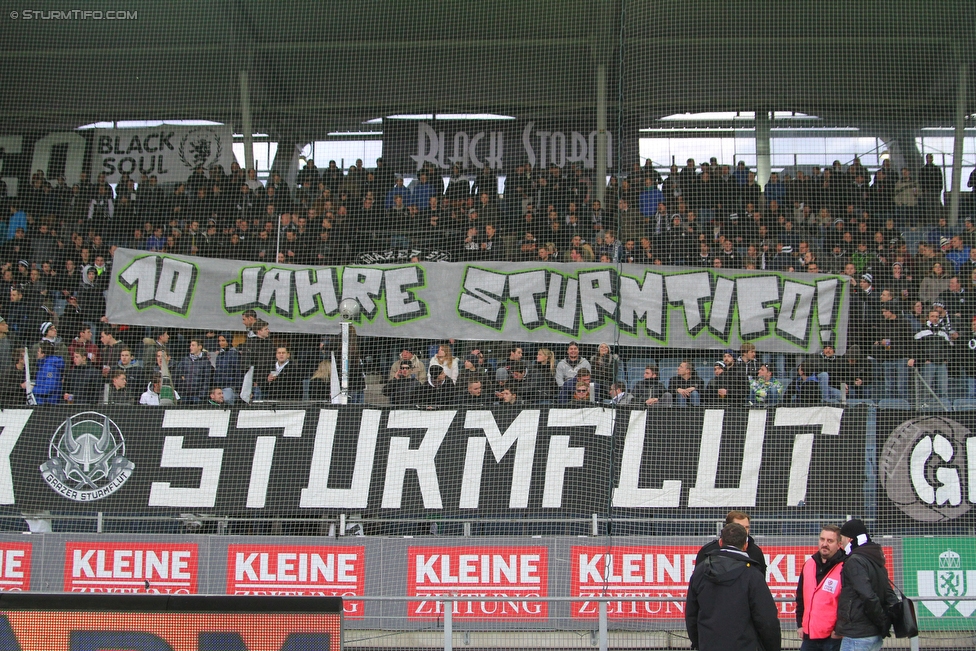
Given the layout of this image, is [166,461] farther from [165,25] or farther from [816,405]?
[165,25]

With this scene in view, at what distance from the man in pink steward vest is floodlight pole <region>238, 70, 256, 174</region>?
36.7 ft

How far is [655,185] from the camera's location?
13.6 meters

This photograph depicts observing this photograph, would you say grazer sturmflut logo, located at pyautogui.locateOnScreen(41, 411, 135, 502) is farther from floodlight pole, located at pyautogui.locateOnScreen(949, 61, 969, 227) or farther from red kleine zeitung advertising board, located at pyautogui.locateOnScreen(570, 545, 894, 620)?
floodlight pole, located at pyautogui.locateOnScreen(949, 61, 969, 227)

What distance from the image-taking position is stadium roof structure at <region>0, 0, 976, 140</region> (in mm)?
13539

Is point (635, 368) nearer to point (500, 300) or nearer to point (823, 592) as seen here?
point (500, 300)

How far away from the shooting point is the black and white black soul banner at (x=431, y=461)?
30.2 feet

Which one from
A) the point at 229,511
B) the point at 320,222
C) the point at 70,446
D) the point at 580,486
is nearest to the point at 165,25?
the point at 320,222

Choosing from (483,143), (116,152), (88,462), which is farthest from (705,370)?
(116,152)

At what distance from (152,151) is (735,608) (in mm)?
14570

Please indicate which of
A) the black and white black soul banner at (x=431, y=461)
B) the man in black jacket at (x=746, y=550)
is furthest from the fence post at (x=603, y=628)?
the black and white black soul banner at (x=431, y=461)

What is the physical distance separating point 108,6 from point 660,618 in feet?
37.0

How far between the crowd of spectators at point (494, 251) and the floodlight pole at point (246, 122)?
46cm

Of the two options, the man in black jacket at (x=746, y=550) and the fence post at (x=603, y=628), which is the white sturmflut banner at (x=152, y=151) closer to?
the fence post at (x=603, y=628)
